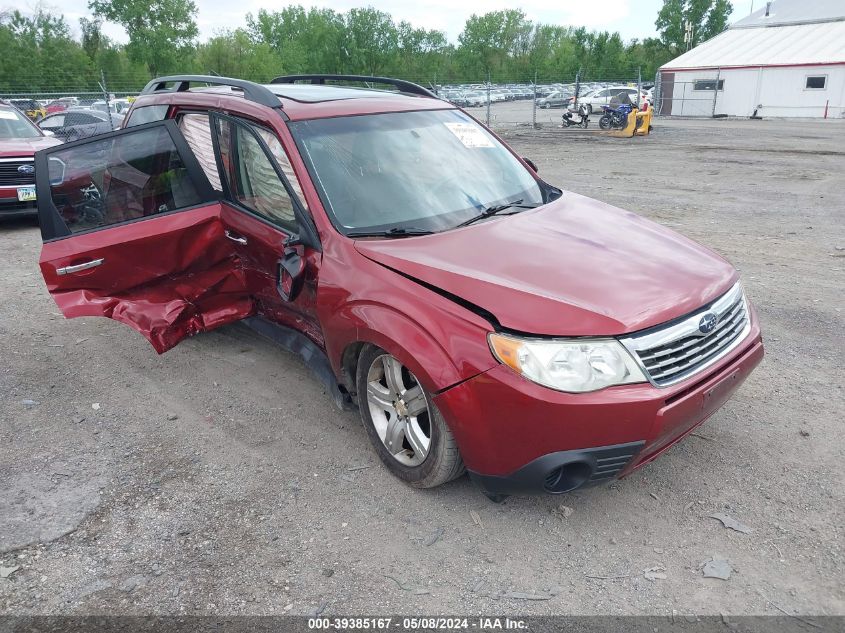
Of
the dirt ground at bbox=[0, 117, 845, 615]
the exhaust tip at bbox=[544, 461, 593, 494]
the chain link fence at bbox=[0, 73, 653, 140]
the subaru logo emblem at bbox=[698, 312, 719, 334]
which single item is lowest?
the dirt ground at bbox=[0, 117, 845, 615]

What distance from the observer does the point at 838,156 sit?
1505cm

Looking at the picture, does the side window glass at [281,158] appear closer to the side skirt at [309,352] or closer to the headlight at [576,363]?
the side skirt at [309,352]

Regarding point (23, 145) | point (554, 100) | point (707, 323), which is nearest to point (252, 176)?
point (707, 323)

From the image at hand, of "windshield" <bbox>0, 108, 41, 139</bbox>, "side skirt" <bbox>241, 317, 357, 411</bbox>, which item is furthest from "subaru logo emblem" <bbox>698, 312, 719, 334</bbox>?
"windshield" <bbox>0, 108, 41, 139</bbox>

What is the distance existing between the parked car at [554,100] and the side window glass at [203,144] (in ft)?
148

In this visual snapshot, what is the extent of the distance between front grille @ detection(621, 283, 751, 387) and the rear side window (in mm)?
3820

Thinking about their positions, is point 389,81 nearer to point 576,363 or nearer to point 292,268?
point 292,268

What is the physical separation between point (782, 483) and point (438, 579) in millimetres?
→ 1794

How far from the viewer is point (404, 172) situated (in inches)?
143

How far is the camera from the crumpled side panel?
4098 mm

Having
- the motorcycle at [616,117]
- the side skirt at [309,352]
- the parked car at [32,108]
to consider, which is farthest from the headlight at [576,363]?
the parked car at [32,108]

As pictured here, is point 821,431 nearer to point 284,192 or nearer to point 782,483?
point 782,483

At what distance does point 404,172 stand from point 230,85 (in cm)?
146

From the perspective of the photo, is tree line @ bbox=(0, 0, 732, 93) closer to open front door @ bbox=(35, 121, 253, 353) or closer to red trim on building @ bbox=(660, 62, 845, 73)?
red trim on building @ bbox=(660, 62, 845, 73)
